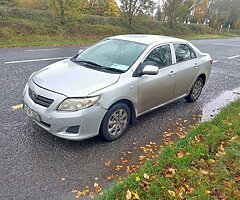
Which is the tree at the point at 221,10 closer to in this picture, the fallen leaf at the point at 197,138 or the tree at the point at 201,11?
the tree at the point at 201,11

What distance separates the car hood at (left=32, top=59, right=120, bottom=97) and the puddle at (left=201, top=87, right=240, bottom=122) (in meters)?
2.44

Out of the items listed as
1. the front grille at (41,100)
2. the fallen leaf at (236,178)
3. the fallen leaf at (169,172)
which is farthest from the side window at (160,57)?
the fallen leaf at (236,178)

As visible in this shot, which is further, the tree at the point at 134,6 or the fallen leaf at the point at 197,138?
the tree at the point at 134,6

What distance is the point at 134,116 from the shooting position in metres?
4.23

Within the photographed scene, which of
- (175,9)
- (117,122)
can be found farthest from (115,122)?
(175,9)

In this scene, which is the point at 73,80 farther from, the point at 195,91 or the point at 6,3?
the point at 6,3

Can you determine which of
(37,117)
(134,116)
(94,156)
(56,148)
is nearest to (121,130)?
(134,116)

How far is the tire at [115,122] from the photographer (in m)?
3.71

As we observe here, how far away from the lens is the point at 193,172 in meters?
2.92

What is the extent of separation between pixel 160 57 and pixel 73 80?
5.95 feet

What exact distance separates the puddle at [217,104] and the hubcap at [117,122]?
6.12ft

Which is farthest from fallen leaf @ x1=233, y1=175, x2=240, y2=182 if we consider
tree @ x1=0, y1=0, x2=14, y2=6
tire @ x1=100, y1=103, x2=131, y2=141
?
tree @ x1=0, y1=0, x2=14, y2=6

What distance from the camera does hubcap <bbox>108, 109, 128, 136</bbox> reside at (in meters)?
3.82

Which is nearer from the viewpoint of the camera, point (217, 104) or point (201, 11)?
point (217, 104)
